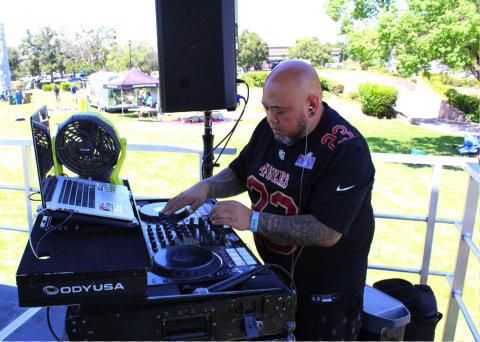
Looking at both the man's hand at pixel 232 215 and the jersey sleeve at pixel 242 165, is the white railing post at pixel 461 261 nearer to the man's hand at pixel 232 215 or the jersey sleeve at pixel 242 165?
the jersey sleeve at pixel 242 165

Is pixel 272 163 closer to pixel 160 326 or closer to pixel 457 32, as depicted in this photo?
pixel 160 326

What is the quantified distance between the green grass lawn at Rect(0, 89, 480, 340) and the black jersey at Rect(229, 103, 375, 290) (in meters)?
1.02

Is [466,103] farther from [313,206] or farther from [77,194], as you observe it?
[77,194]

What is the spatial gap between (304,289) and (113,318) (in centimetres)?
77

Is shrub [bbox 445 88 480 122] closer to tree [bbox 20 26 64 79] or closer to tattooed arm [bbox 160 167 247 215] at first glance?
tattooed arm [bbox 160 167 247 215]

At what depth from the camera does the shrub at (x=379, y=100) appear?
1897cm

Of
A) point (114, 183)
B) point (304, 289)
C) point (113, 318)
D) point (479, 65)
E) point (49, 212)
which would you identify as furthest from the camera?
point (479, 65)

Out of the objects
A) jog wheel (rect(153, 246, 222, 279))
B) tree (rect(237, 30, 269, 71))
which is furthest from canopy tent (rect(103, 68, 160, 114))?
jog wheel (rect(153, 246, 222, 279))

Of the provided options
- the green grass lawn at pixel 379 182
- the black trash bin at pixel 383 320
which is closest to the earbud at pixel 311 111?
the black trash bin at pixel 383 320

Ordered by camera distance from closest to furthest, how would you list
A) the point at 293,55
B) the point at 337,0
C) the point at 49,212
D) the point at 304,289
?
the point at 49,212, the point at 304,289, the point at 337,0, the point at 293,55

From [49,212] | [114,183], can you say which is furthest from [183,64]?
[49,212]

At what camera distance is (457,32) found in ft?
30.2

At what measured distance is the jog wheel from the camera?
1.11 metres

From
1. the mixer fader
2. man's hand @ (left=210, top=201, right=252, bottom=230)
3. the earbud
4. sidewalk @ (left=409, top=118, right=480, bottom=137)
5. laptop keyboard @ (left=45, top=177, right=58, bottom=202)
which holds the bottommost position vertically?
sidewalk @ (left=409, top=118, right=480, bottom=137)
